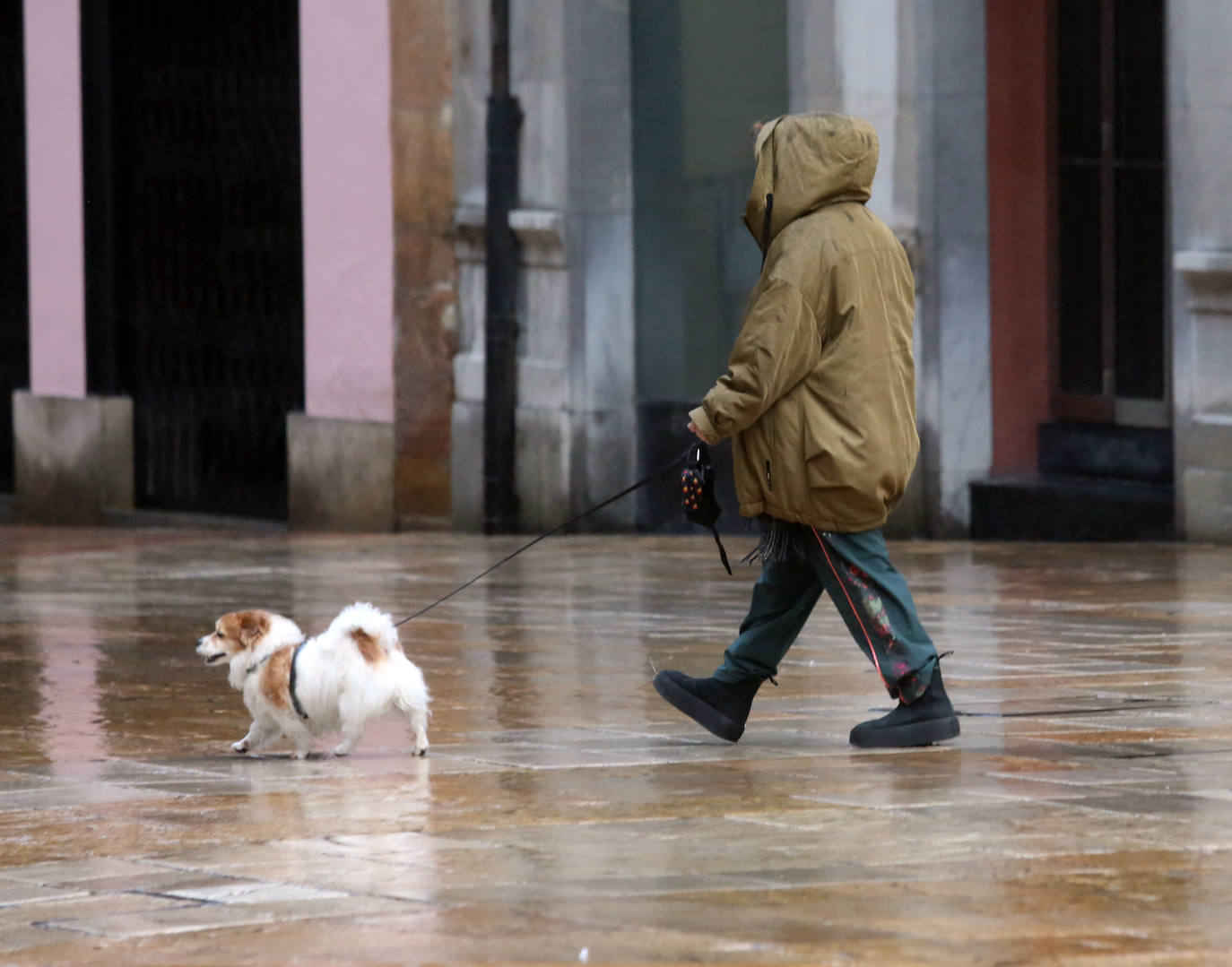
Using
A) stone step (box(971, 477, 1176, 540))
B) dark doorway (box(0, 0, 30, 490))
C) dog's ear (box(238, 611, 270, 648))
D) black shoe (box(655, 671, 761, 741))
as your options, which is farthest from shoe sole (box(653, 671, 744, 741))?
dark doorway (box(0, 0, 30, 490))

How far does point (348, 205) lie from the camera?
16.5m

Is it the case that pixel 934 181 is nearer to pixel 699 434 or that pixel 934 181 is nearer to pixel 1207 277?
pixel 1207 277

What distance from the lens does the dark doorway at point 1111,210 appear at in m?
13.6

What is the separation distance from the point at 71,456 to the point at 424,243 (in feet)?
13.7

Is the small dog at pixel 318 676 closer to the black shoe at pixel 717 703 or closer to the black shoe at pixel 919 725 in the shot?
the black shoe at pixel 717 703

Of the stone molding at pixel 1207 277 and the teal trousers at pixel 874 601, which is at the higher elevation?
the stone molding at pixel 1207 277

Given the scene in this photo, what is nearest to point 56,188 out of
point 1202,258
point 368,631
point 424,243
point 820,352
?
point 424,243

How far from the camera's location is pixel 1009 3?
14.0m

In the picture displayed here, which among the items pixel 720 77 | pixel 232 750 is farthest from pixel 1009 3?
pixel 232 750

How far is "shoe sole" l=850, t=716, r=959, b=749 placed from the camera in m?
6.99

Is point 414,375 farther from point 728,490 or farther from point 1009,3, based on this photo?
point 1009,3

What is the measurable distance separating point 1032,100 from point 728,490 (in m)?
2.74

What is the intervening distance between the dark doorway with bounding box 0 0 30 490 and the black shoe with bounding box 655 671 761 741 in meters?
13.1

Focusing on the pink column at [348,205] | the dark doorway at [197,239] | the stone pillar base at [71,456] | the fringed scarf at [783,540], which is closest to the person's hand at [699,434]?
the fringed scarf at [783,540]
